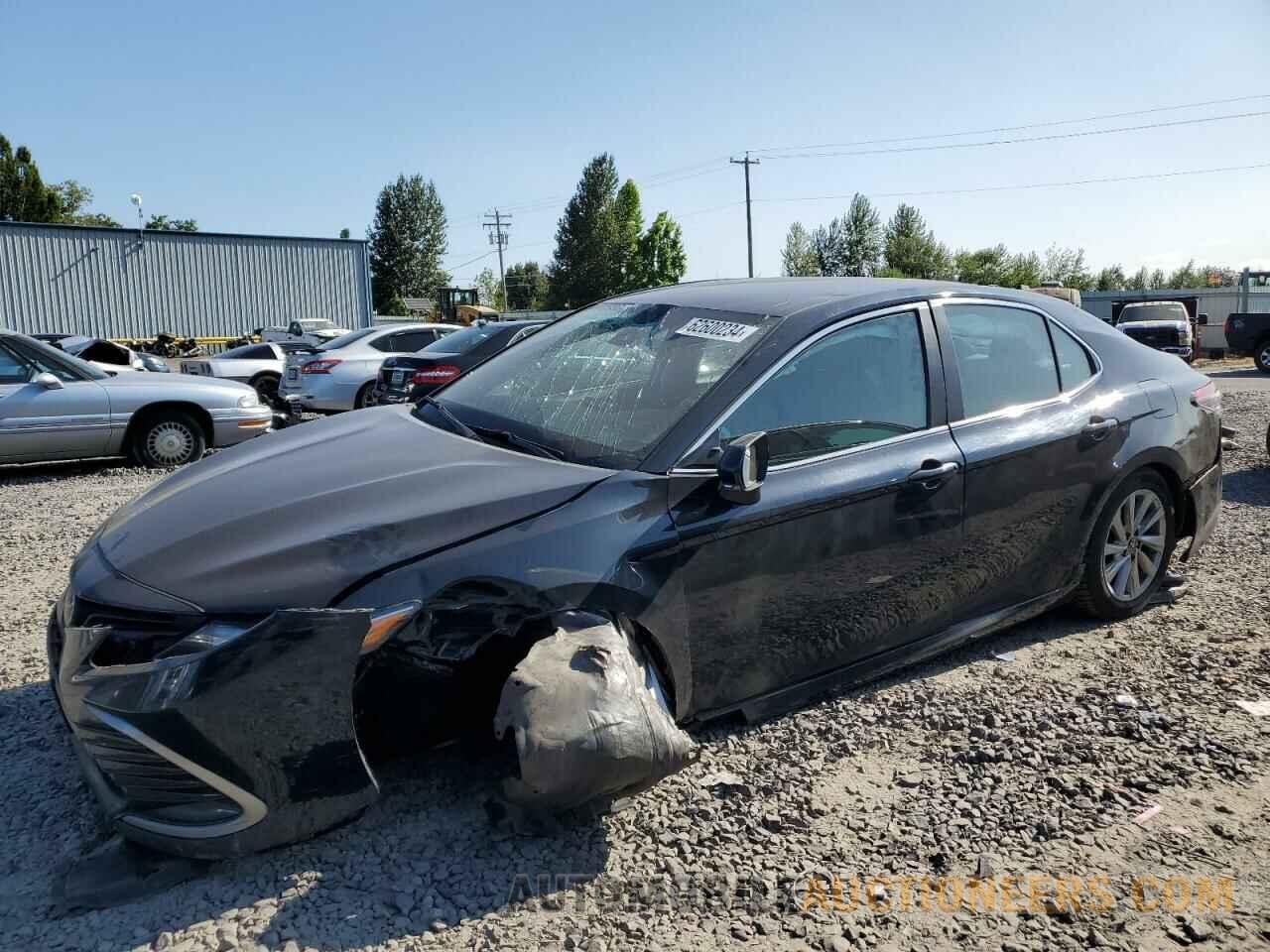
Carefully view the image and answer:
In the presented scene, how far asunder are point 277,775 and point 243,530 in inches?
27.0

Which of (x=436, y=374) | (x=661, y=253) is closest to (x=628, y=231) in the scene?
(x=661, y=253)

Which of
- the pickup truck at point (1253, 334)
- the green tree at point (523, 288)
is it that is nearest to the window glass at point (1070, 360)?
the pickup truck at point (1253, 334)

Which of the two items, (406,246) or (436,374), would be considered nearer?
(436,374)

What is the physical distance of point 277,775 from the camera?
2.45m

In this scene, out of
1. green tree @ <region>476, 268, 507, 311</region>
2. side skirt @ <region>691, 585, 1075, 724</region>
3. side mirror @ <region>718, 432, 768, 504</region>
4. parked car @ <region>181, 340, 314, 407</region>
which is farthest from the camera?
green tree @ <region>476, 268, 507, 311</region>

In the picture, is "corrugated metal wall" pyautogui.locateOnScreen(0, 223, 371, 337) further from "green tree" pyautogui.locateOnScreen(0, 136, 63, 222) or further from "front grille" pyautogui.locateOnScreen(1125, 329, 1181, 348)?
"front grille" pyautogui.locateOnScreen(1125, 329, 1181, 348)

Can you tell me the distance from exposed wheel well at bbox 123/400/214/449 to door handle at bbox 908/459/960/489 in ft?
25.9

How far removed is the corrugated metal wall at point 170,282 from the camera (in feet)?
120

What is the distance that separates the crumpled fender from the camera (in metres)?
2.46

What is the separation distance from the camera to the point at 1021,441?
12.4ft

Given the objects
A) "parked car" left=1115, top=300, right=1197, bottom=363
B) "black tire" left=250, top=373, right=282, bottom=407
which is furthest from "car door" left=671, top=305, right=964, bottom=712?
"parked car" left=1115, top=300, right=1197, bottom=363

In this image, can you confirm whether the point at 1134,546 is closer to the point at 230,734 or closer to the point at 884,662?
the point at 884,662

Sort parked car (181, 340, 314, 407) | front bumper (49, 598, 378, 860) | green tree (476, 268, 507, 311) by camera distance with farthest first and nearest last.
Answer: green tree (476, 268, 507, 311) → parked car (181, 340, 314, 407) → front bumper (49, 598, 378, 860)

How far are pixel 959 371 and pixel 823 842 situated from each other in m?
1.92
